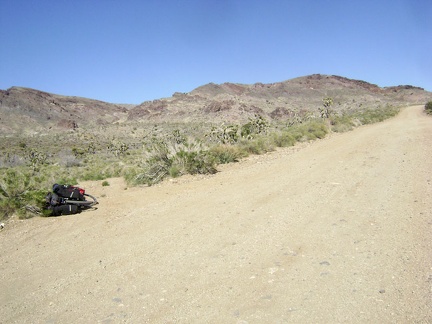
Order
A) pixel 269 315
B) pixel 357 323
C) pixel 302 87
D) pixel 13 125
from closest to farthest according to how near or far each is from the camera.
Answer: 1. pixel 357 323
2. pixel 269 315
3. pixel 13 125
4. pixel 302 87

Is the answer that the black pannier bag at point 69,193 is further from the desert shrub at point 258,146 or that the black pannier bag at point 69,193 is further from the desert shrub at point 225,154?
the desert shrub at point 258,146

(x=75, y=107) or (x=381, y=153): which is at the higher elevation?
(x=75, y=107)

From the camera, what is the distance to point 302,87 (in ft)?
395

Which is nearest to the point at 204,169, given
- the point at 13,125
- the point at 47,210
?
the point at 47,210

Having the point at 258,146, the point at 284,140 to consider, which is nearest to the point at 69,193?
the point at 258,146

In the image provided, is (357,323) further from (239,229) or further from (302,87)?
(302,87)

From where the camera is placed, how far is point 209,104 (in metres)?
90.5

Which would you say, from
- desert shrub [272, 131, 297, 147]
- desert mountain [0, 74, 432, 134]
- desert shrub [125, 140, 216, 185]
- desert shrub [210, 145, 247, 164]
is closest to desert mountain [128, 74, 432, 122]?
desert mountain [0, 74, 432, 134]

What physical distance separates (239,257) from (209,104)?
86.9 m

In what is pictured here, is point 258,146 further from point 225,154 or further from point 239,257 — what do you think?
point 239,257

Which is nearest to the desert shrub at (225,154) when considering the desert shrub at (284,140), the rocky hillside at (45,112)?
the desert shrub at (284,140)

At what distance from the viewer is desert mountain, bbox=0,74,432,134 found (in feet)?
281

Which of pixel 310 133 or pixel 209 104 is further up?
pixel 209 104

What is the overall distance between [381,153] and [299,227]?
7592mm
